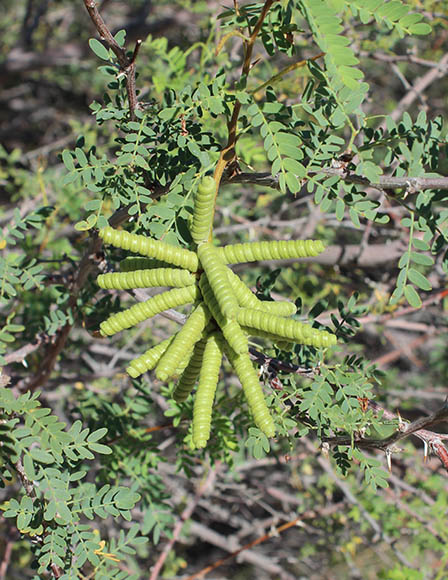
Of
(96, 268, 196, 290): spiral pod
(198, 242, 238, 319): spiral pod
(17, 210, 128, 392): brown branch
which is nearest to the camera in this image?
(198, 242, 238, 319): spiral pod

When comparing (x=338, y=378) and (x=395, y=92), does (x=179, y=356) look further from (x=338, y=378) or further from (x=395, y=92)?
(x=395, y=92)

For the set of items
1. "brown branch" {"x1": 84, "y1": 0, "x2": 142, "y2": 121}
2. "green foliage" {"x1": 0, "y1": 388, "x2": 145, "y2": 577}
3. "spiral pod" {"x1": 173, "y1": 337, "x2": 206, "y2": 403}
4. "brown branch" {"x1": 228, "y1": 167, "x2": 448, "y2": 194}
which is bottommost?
"green foliage" {"x1": 0, "y1": 388, "x2": 145, "y2": 577}

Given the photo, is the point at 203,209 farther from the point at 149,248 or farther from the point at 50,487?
the point at 50,487

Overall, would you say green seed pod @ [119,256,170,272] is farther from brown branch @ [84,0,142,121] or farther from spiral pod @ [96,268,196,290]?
brown branch @ [84,0,142,121]

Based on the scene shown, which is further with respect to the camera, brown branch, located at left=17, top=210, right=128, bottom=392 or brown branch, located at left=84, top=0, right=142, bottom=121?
brown branch, located at left=17, top=210, right=128, bottom=392

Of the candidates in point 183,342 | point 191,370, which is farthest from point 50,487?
point 183,342

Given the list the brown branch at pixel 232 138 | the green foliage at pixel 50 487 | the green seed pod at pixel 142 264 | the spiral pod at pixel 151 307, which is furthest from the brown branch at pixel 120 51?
the green foliage at pixel 50 487

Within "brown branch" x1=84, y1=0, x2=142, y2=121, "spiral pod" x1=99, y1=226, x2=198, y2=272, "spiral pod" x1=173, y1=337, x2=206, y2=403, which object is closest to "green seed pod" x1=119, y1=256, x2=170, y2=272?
"spiral pod" x1=99, y1=226, x2=198, y2=272
